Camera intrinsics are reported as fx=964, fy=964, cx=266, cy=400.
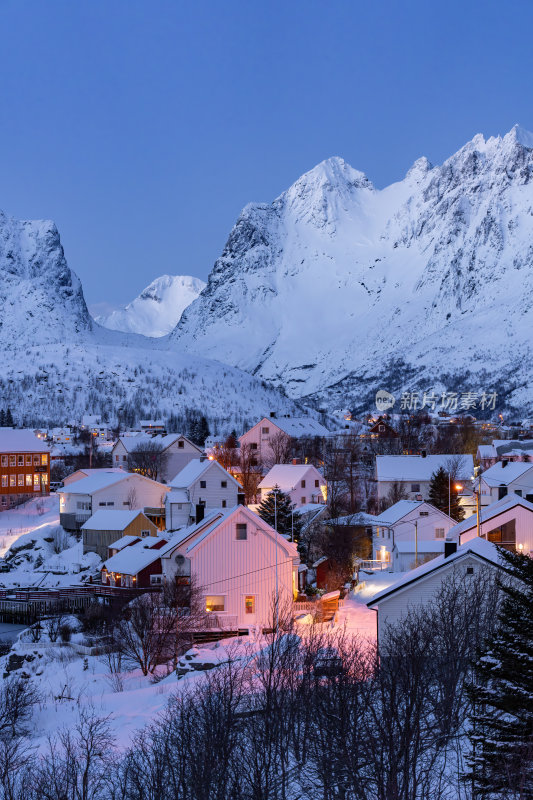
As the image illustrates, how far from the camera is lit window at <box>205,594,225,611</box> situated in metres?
42.5

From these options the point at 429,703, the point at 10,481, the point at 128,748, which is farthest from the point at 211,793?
the point at 10,481

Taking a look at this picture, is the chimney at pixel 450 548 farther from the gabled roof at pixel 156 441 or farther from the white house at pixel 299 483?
the gabled roof at pixel 156 441

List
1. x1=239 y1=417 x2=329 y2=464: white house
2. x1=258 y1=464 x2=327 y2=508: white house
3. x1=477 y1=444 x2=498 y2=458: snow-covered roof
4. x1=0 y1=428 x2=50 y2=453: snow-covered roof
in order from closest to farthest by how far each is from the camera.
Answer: x1=258 y1=464 x2=327 y2=508: white house, x1=0 y1=428 x2=50 y2=453: snow-covered roof, x1=477 y1=444 x2=498 y2=458: snow-covered roof, x1=239 y1=417 x2=329 y2=464: white house

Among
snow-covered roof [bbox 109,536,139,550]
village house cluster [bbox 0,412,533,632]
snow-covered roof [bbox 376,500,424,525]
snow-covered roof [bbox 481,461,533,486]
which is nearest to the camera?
village house cluster [bbox 0,412,533,632]

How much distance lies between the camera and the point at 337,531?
202 feet

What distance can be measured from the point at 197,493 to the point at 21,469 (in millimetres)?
29243

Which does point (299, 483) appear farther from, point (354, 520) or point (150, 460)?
point (150, 460)

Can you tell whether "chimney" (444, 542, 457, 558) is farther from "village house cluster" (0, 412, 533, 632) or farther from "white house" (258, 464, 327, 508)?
"white house" (258, 464, 327, 508)

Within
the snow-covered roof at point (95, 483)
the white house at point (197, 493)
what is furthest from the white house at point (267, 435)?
the white house at point (197, 493)

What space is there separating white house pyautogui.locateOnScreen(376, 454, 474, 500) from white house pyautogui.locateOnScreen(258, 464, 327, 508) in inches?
191

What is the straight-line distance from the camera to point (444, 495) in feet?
222

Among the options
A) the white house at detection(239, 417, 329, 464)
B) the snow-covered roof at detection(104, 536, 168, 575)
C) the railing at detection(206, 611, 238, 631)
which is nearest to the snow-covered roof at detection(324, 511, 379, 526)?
the snow-covered roof at detection(104, 536, 168, 575)

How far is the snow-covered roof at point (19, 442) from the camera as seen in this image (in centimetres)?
8832

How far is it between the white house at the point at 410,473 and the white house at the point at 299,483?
485cm
